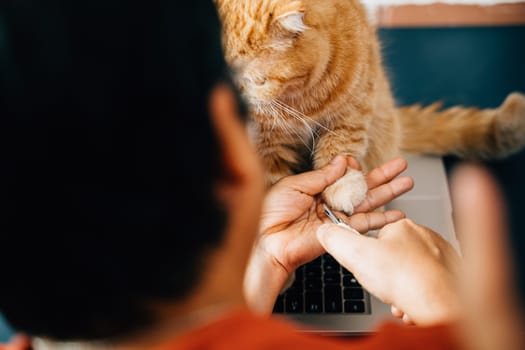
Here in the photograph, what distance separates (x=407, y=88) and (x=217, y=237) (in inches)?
38.4

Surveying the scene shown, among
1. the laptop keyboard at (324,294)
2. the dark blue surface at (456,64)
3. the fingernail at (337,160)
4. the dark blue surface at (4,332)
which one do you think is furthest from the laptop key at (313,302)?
the dark blue surface at (456,64)

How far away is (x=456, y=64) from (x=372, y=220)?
2.01 ft

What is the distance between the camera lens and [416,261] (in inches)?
26.0

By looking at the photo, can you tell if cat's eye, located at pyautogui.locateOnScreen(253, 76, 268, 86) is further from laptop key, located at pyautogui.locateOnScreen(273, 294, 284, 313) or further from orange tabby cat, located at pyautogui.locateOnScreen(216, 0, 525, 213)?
laptop key, located at pyautogui.locateOnScreen(273, 294, 284, 313)

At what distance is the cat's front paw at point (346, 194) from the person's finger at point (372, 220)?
0.07 feet

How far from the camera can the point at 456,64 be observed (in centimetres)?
130

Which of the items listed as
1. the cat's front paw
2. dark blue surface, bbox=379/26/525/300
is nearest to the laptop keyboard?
the cat's front paw

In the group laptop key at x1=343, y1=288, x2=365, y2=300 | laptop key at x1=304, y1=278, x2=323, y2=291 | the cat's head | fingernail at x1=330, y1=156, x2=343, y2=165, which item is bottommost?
laptop key at x1=343, y1=288, x2=365, y2=300

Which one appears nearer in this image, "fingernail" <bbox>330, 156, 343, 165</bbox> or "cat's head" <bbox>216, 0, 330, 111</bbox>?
"cat's head" <bbox>216, 0, 330, 111</bbox>

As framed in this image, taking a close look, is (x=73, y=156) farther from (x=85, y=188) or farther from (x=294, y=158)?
(x=294, y=158)

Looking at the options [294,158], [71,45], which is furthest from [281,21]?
[71,45]

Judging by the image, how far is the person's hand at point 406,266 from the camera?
0.61 m

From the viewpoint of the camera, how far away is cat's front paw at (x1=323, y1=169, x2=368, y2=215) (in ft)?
3.00

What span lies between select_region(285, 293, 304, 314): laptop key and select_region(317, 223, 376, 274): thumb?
0.46ft
